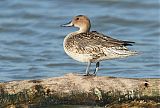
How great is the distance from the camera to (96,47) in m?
9.89

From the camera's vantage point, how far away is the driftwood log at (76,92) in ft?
28.9

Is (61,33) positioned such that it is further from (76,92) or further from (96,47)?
(76,92)

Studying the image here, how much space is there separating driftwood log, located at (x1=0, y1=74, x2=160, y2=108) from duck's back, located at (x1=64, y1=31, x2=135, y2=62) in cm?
89

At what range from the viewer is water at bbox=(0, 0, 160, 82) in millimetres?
13266

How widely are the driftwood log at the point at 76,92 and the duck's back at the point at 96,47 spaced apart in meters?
0.89

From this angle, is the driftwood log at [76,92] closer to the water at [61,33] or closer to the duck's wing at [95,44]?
the duck's wing at [95,44]

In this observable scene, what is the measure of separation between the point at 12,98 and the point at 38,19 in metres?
10.1

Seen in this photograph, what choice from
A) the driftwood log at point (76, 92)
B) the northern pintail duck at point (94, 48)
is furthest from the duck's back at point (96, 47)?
the driftwood log at point (76, 92)

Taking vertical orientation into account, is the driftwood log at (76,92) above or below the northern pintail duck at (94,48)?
below

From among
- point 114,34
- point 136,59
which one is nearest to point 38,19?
point 114,34

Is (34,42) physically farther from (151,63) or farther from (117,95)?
(117,95)

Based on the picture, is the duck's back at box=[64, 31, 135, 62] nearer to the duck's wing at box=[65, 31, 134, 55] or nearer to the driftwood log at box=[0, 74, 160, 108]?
the duck's wing at box=[65, 31, 134, 55]

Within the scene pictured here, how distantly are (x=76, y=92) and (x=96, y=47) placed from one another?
126cm

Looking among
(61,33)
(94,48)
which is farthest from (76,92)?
(61,33)
